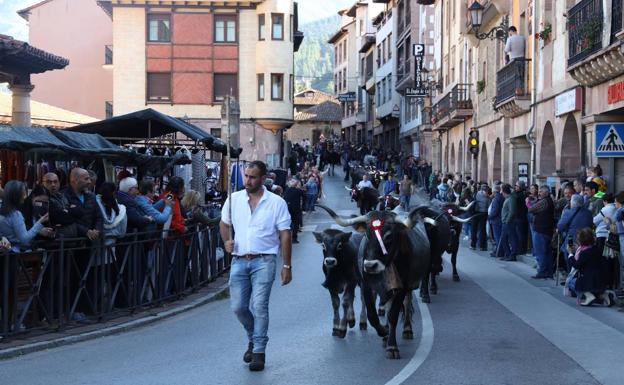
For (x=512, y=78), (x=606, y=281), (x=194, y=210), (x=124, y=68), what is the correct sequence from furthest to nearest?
(x=124, y=68) → (x=512, y=78) → (x=194, y=210) → (x=606, y=281)

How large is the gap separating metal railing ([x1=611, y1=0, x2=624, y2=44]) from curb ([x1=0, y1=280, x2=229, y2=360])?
992cm

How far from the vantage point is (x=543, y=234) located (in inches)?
714

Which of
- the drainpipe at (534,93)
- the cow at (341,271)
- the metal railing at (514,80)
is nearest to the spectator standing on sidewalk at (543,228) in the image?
the cow at (341,271)

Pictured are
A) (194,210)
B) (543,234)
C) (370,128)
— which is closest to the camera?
(194,210)

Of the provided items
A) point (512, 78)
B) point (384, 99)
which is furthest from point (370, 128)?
point (512, 78)

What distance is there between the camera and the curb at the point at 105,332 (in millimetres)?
9445

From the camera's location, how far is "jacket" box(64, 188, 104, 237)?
10969mm

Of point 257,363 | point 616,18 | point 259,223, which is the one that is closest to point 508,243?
point 616,18

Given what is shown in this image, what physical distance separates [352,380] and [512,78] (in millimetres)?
22855

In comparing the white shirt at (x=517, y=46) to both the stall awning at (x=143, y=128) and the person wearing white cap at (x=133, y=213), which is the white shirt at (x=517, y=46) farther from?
the person wearing white cap at (x=133, y=213)

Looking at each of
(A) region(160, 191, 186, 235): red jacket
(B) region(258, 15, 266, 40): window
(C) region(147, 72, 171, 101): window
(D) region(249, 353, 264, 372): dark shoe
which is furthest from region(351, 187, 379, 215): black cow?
(C) region(147, 72, 171, 101): window

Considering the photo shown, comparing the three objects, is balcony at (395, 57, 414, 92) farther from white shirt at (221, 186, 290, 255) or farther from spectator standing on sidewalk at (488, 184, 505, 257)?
white shirt at (221, 186, 290, 255)

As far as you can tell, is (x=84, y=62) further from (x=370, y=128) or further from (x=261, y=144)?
(x=370, y=128)

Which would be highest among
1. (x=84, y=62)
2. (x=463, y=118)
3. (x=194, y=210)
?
(x=84, y=62)
